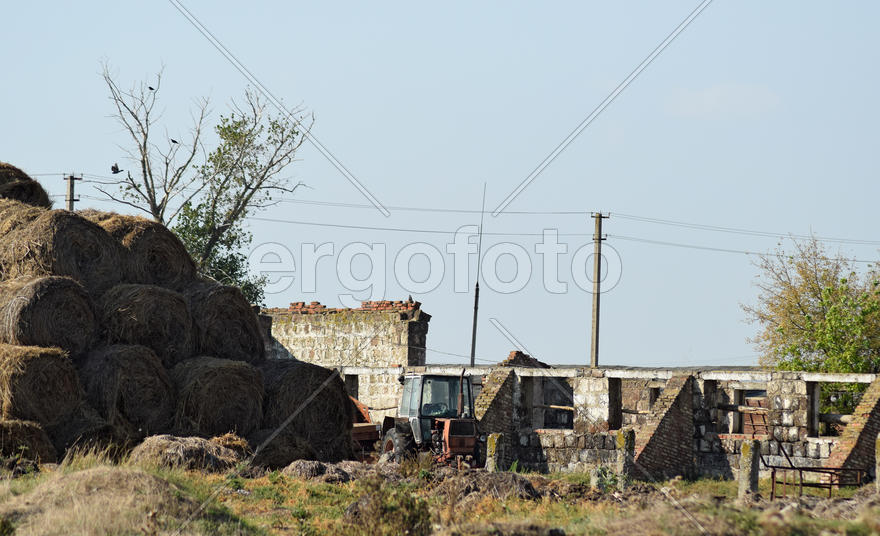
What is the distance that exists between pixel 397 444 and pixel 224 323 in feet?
14.0

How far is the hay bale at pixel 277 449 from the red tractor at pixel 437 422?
7.20 feet

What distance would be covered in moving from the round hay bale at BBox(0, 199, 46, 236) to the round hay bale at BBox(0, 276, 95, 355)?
4.75 ft

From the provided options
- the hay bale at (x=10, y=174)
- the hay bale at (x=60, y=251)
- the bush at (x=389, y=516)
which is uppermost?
the hay bale at (x=10, y=174)

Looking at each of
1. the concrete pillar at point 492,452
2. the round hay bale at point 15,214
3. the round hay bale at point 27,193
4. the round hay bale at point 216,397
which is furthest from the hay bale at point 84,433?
the concrete pillar at point 492,452

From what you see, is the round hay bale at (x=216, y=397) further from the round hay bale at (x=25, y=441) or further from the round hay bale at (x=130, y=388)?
the round hay bale at (x=25, y=441)

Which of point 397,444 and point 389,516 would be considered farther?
point 397,444

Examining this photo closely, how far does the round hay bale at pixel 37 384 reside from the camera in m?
Answer: 16.4

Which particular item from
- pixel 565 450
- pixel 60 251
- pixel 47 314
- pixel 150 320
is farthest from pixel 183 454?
pixel 565 450

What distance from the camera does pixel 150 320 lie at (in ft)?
61.8

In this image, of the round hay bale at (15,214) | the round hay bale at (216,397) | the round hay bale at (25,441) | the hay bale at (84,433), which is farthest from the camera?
the round hay bale at (15,214)

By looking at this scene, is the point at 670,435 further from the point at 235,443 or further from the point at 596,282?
the point at 596,282

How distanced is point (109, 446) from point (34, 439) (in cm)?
119

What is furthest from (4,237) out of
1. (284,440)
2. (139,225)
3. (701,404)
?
(701,404)

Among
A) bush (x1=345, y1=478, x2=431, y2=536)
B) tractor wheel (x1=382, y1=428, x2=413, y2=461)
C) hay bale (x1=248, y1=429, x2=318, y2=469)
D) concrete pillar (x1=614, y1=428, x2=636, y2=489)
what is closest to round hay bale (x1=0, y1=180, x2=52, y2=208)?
hay bale (x1=248, y1=429, x2=318, y2=469)
